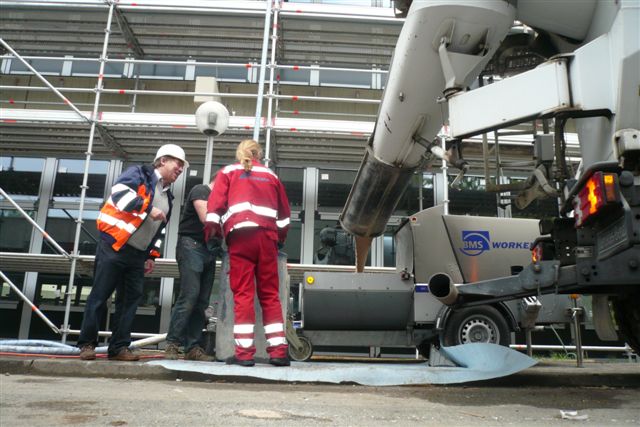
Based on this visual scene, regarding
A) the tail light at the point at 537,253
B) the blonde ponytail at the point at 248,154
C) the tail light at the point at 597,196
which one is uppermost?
the blonde ponytail at the point at 248,154

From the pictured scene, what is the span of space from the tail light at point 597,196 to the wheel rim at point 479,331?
3.09 meters

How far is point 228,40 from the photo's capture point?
8742mm

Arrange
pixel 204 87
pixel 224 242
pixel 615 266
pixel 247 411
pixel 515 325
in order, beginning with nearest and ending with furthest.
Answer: pixel 247 411
pixel 615 266
pixel 224 242
pixel 515 325
pixel 204 87

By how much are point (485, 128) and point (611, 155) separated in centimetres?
64

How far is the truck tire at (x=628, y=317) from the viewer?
3250 mm

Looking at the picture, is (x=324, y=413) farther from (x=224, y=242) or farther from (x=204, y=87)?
(x=204, y=87)

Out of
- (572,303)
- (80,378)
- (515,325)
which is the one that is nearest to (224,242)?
(80,378)

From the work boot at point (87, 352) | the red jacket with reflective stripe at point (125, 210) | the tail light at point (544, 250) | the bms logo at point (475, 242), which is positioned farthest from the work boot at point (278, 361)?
the bms logo at point (475, 242)

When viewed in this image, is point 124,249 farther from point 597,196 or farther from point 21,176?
point 21,176

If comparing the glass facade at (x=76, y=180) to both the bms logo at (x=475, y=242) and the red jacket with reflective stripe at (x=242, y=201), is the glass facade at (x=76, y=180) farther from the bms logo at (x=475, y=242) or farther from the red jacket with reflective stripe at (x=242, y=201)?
the bms logo at (x=475, y=242)

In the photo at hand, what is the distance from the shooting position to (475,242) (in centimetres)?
592

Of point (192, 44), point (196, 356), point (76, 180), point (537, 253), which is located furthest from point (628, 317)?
point (76, 180)

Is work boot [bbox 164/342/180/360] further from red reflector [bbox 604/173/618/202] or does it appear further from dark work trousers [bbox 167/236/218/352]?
red reflector [bbox 604/173/618/202]

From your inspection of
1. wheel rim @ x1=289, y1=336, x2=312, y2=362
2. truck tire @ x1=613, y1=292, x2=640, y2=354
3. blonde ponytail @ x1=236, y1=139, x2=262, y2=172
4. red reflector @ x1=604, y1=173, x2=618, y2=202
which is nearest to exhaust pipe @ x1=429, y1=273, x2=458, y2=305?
truck tire @ x1=613, y1=292, x2=640, y2=354
